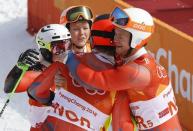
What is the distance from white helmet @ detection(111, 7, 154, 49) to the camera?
19.7ft

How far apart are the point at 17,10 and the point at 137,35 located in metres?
9.21

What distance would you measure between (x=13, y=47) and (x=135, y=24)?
690cm

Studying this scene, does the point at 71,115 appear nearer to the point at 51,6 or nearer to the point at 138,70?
the point at 138,70

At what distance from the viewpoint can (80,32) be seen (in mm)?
7078

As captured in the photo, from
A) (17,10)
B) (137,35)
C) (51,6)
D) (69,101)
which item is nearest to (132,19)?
(137,35)

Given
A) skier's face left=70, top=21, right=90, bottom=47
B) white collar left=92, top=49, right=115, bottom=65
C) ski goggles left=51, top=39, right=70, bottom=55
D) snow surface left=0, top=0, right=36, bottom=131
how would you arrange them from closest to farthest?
white collar left=92, top=49, right=115, bottom=65 < ski goggles left=51, top=39, right=70, bottom=55 < skier's face left=70, top=21, right=90, bottom=47 < snow surface left=0, top=0, right=36, bottom=131

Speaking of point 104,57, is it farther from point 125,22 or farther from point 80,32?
point 80,32

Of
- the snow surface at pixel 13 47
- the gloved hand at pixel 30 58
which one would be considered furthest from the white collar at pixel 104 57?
the snow surface at pixel 13 47

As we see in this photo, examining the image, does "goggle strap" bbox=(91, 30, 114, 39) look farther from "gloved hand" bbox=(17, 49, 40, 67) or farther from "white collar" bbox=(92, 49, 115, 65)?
"gloved hand" bbox=(17, 49, 40, 67)

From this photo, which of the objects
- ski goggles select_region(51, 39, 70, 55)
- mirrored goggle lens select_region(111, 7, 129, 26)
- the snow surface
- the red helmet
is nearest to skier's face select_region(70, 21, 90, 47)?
ski goggles select_region(51, 39, 70, 55)

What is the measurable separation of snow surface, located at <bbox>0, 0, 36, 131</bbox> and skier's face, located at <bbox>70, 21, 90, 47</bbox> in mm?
2748

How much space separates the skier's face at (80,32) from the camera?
23.1ft

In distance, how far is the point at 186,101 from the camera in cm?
899

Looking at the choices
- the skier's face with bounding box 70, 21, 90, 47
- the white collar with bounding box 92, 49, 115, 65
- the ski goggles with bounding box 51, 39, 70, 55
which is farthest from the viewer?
the skier's face with bounding box 70, 21, 90, 47
